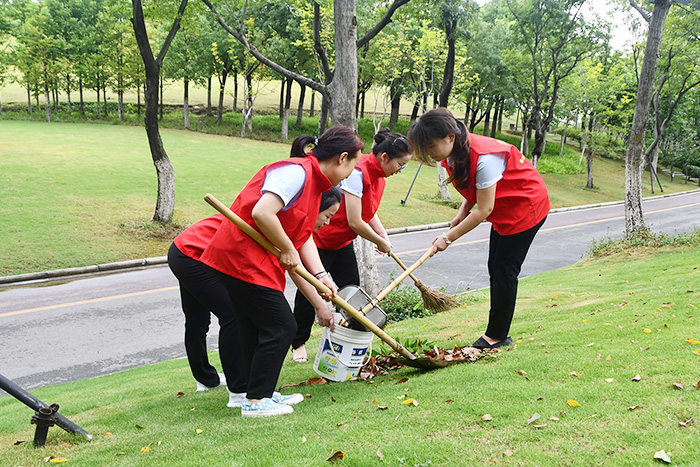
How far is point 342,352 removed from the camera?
4.12 meters

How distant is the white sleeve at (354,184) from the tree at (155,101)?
31.4 feet

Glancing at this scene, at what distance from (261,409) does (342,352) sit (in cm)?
84

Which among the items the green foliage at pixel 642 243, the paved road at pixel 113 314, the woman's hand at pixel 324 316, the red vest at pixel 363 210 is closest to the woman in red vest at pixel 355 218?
the red vest at pixel 363 210

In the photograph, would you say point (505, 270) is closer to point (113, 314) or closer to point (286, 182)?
point (286, 182)

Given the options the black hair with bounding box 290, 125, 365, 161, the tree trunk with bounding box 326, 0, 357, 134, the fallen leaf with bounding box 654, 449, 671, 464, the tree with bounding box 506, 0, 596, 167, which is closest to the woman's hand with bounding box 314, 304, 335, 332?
the black hair with bounding box 290, 125, 365, 161

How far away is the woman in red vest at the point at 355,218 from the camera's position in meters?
4.69

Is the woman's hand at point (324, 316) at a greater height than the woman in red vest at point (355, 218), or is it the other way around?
the woman in red vest at point (355, 218)

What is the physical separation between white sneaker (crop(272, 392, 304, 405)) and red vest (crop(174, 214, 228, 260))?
45.4 inches

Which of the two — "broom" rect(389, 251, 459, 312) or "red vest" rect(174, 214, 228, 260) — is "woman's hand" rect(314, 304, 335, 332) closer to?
"red vest" rect(174, 214, 228, 260)

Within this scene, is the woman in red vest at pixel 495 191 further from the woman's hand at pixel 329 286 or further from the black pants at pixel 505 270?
the woman's hand at pixel 329 286

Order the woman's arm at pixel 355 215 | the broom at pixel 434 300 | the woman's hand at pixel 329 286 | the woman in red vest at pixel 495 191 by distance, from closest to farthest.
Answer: the woman's hand at pixel 329 286
the woman in red vest at pixel 495 191
the woman's arm at pixel 355 215
the broom at pixel 434 300

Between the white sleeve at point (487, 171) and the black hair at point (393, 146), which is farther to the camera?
the black hair at point (393, 146)

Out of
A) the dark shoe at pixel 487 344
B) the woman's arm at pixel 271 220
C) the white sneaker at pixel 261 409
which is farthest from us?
the dark shoe at pixel 487 344

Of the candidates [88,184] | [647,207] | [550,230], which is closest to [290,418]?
[550,230]
